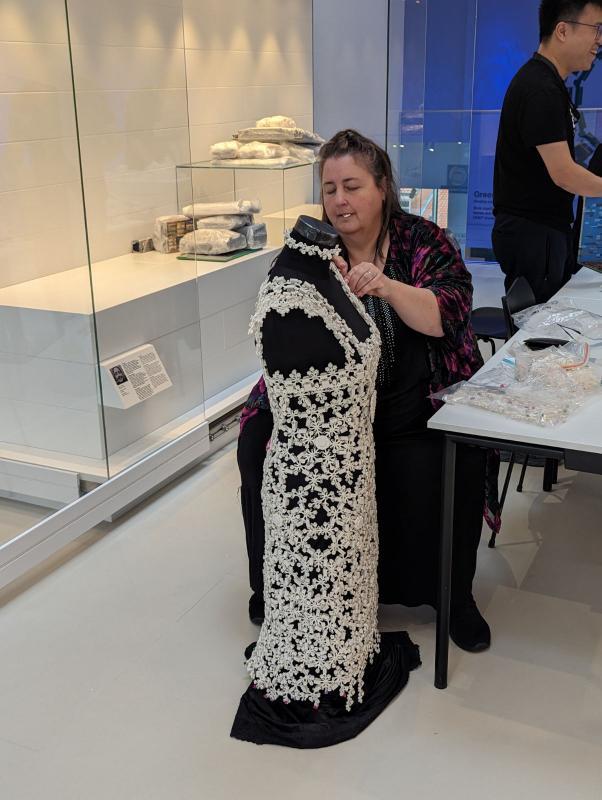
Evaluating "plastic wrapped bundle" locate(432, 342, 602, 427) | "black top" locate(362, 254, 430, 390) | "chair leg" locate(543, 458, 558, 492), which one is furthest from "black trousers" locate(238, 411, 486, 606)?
"chair leg" locate(543, 458, 558, 492)

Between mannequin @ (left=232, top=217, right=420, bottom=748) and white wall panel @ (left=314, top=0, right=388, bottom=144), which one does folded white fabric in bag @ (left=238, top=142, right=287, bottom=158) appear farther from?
mannequin @ (left=232, top=217, right=420, bottom=748)

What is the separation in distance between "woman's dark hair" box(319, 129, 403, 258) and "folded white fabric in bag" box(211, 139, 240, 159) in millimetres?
1990

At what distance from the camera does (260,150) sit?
416cm

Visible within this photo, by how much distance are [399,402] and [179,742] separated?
1.04 m

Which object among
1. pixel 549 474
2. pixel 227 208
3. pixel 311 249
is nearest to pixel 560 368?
pixel 311 249

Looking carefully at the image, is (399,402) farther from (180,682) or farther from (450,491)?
(180,682)

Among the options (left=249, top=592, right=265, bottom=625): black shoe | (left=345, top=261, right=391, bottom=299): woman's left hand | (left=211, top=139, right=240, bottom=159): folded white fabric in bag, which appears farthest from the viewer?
(left=211, top=139, right=240, bottom=159): folded white fabric in bag

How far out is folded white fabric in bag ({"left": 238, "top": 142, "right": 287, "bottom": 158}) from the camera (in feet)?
13.6

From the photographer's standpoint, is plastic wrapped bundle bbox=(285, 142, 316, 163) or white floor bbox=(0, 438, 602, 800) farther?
plastic wrapped bundle bbox=(285, 142, 316, 163)

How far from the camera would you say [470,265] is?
694 cm

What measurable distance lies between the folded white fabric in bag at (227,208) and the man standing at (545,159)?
126 centimetres

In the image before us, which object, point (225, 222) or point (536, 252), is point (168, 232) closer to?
point (225, 222)

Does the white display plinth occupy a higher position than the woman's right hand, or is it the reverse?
the woman's right hand

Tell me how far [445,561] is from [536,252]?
158cm
